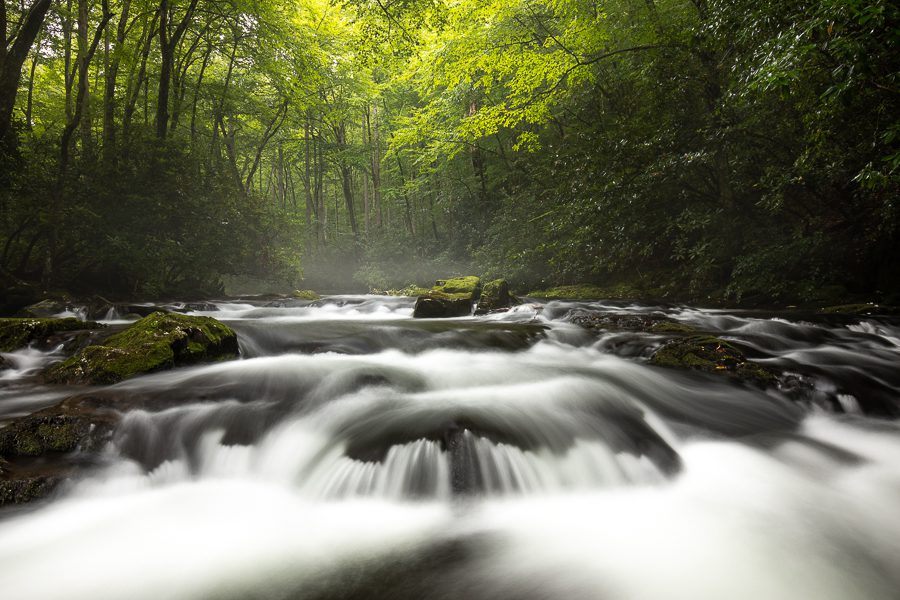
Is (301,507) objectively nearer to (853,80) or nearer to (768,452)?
(768,452)

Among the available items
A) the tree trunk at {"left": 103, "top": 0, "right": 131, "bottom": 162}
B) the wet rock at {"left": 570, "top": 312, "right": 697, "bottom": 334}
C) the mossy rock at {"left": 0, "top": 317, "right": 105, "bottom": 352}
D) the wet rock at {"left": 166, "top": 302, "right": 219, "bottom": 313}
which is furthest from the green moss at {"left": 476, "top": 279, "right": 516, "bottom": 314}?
the tree trunk at {"left": 103, "top": 0, "right": 131, "bottom": 162}

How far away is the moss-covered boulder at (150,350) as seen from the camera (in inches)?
163

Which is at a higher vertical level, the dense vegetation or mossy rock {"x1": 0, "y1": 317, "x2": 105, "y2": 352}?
the dense vegetation

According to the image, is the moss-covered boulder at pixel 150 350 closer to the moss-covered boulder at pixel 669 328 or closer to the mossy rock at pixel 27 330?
the mossy rock at pixel 27 330

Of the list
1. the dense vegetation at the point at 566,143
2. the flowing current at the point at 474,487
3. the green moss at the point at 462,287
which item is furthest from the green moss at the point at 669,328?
the green moss at the point at 462,287

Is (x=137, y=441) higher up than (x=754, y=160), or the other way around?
(x=754, y=160)

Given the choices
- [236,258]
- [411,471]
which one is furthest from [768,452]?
[236,258]

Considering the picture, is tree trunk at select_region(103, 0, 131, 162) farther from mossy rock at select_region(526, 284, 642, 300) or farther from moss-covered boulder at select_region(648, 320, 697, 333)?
moss-covered boulder at select_region(648, 320, 697, 333)

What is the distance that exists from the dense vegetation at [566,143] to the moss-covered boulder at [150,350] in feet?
18.2

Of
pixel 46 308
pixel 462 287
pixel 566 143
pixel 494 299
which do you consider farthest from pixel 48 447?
pixel 566 143

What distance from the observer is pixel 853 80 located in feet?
12.8

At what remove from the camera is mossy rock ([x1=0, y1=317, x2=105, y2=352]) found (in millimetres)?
5020

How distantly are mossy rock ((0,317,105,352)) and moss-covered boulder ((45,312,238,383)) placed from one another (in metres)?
1.13

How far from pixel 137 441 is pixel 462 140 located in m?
15.2
